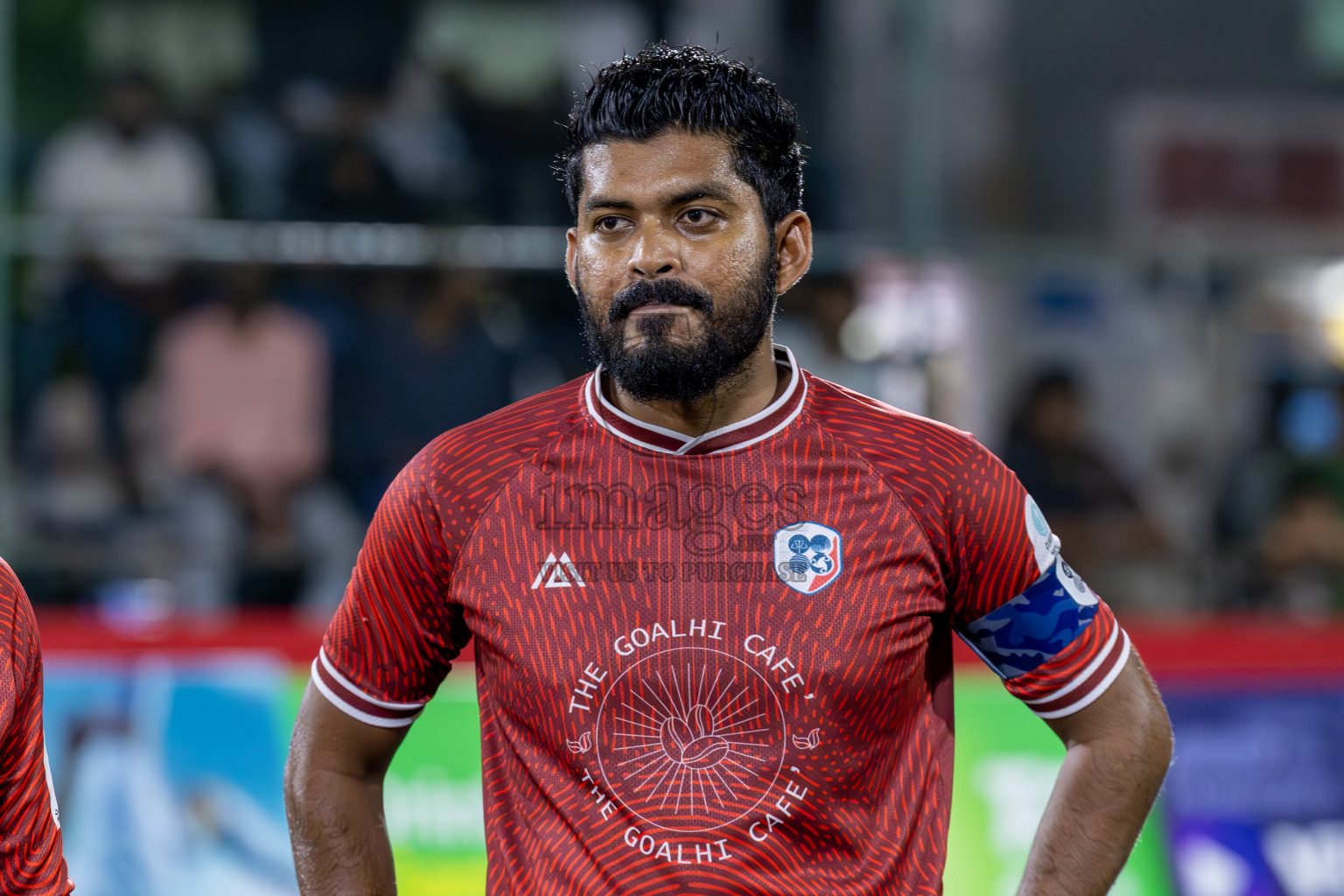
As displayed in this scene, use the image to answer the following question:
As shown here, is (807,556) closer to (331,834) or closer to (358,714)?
(358,714)

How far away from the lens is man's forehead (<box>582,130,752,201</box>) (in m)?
2.46

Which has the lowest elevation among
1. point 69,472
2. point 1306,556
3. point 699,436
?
point 1306,556

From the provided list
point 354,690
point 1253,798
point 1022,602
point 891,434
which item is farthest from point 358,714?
point 1253,798

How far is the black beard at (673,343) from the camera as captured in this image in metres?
2.45

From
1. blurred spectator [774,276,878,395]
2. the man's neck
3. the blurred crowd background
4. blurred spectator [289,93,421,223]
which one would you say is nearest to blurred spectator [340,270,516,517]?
the blurred crowd background

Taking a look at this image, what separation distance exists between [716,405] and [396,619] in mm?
577

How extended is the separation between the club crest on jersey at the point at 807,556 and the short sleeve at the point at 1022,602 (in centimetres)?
18

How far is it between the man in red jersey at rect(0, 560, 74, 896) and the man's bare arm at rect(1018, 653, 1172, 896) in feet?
4.83

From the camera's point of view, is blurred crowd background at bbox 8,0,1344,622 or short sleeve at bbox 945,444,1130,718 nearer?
short sleeve at bbox 945,444,1130,718

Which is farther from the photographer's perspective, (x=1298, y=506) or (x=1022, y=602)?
(x=1298, y=506)

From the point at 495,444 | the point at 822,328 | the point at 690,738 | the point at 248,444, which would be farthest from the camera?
the point at 822,328

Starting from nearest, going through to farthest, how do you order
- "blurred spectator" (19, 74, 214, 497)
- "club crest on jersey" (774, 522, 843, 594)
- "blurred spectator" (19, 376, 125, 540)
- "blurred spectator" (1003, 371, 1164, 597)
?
"club crest on jersey" (774, 522, 843, 594) < "blurred spectator" (19, 376, 125, 540) < "blurred spectator" (19, 74, 214, 497) < "blurred spectator" (1003, 371, 1164, 597)

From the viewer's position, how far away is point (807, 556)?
247 cm

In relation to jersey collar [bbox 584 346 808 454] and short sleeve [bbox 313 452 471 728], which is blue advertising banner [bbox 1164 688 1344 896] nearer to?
jersey collar [bbox 584 346 808 454]
